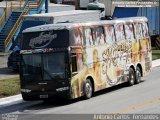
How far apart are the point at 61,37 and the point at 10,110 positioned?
10.6 ft

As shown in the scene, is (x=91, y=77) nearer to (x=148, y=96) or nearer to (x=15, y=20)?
(x=148, y=96)

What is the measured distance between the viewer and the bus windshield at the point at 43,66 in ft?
64.8

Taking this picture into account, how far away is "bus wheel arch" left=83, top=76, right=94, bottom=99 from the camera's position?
808 inches

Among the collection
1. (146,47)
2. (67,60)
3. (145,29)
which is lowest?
(146,47)

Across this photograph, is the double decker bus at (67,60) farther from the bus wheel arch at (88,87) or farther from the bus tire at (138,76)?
the bus tire at (138,76)

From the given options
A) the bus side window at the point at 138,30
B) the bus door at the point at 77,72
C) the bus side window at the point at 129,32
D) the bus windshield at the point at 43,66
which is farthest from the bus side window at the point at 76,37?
the bus side window at the point at 138,30

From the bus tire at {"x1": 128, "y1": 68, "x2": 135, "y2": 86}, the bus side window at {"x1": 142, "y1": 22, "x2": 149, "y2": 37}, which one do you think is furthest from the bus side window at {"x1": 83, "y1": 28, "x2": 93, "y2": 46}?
the bus side window at {"x1": 142, "y1": 22, "x2": 149, "y2": 37}

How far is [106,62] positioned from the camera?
73.8 feet

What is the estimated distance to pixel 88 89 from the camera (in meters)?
20.8

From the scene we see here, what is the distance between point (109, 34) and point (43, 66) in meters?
4.18

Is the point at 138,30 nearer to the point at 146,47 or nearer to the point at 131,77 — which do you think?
the point at 146,47

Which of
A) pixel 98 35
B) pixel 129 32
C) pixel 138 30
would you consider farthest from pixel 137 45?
pixel 98 35

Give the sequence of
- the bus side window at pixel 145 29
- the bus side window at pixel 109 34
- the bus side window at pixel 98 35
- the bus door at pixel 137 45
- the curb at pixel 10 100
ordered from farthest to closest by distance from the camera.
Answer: the bus side window at pixel 145 29, the bus door at pixel 137 45, the bus side window at pixel 109 34, the bus side window at pixel 98 35, the curb at pixel 10 100

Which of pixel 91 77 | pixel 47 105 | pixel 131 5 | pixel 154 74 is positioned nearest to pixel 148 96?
pixel 91 77
